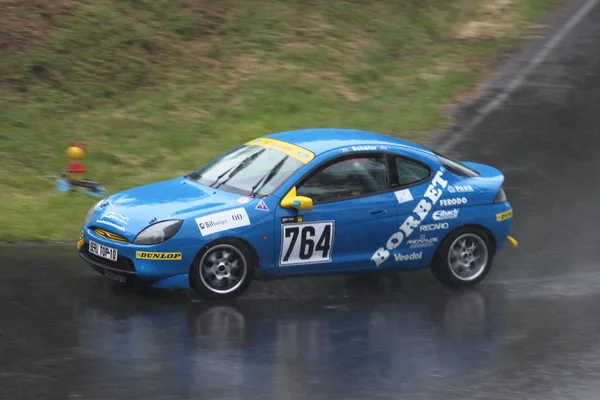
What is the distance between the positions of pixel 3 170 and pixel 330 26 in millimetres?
9281

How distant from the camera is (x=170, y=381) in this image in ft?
24.7

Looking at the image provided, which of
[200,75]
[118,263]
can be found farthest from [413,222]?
[200,75]

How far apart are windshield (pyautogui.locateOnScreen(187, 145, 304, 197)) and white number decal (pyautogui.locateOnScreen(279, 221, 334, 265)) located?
0.46 meters

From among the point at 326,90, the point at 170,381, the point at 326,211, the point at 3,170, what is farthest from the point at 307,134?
the point at 326,90

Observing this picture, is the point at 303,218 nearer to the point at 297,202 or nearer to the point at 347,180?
the point at 297,202

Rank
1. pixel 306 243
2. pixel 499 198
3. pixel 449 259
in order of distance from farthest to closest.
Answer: pixel 499 198 → pixel 449 259 → pixel 306 243

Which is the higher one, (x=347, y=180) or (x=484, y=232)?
(x=347, y=180)

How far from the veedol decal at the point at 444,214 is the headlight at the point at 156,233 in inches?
108

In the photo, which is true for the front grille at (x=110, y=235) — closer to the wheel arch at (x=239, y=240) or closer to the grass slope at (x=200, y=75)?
the wheel arch at (x=239, y=240)

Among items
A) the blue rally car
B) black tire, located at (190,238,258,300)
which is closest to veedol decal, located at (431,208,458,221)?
the blue rally car

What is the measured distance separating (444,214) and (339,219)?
4.03ft

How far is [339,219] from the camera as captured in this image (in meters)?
10.1

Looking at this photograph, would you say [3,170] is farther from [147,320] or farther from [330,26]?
[330,26]

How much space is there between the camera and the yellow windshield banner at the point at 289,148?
1027cm
